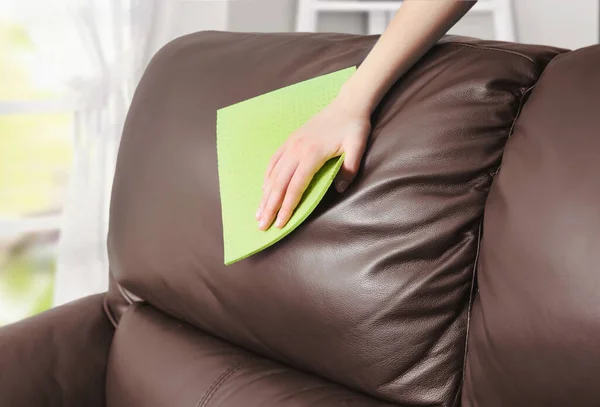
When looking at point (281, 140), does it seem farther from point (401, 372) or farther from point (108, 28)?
point (108, 28)

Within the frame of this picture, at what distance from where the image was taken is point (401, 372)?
78 centimetres

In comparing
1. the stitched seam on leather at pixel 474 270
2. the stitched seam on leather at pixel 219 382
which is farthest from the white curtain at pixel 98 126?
the stitched seam on leather at pixel 474 270

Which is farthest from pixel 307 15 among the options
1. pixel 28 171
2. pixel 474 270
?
pixel 474 270

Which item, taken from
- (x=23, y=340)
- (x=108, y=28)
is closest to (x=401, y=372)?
(x=23, y=340)

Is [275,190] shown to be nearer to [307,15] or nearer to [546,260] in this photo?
[546,260]

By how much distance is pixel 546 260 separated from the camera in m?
0.66

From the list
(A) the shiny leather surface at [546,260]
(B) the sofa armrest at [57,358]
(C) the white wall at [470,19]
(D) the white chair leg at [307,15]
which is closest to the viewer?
(A) the shiny leather surface at [546,260]

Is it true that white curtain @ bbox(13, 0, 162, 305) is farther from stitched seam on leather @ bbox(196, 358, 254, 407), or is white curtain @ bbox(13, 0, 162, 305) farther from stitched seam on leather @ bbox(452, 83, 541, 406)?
stitched seam on leather @ bbox(452, 83, 541, 406)

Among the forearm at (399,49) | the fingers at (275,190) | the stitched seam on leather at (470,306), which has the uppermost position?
the forearm at (399,49)

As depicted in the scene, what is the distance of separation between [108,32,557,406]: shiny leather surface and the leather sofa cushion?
2 cm

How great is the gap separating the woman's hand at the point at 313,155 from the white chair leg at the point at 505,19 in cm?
114

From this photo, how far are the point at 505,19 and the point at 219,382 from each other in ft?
4.44

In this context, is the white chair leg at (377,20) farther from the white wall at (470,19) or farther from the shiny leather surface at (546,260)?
the shiny leather surface at (546,260)

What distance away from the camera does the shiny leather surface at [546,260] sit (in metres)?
0.63
